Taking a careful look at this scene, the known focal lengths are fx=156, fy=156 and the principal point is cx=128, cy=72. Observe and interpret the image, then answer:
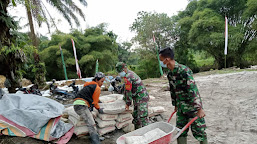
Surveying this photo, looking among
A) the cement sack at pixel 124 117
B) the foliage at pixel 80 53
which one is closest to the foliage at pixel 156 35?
the foliage at pixel 80 53

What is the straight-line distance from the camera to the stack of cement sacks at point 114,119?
3.18m

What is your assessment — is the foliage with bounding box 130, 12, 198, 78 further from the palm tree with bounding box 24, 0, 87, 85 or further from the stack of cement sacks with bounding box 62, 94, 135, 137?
the stack of cement sacks with bounding box 62, 94, 135, 137

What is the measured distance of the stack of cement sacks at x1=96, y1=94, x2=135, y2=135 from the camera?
10.4 ft

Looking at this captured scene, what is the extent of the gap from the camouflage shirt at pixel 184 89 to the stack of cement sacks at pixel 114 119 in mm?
1366

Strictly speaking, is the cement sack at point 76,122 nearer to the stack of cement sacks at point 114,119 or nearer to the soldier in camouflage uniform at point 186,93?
the stack of cement sacks at point 114,119

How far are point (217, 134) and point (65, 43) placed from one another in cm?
1469

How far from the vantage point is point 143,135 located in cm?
209

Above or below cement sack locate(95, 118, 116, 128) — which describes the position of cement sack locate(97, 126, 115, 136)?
below

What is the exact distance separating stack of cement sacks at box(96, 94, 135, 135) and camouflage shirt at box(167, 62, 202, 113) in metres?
1.37

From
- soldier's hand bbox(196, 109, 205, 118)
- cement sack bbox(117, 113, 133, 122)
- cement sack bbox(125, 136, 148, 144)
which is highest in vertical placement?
soldier's hand bbox(196, 109, 205, 118)

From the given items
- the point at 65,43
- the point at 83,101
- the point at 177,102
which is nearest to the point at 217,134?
the point at 177,102

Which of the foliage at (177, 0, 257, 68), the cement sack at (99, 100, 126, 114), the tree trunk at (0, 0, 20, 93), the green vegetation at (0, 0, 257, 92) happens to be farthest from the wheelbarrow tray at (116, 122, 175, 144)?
the foliage at (177, 0, 257, 68)

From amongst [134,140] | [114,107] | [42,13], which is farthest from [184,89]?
[42,13]

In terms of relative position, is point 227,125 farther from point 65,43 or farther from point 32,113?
point 65,43
